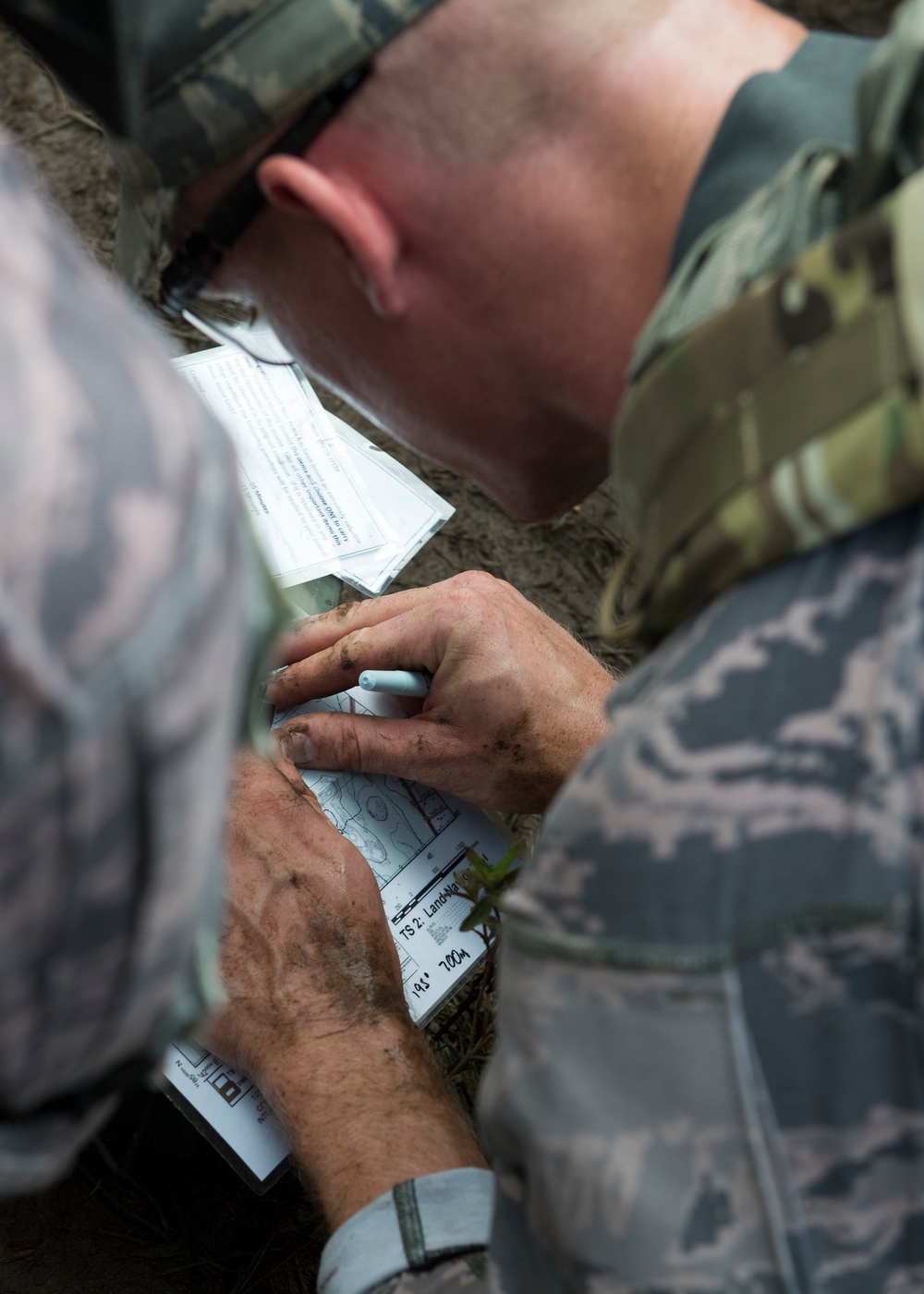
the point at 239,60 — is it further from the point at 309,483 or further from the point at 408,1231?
the point at 408,1231

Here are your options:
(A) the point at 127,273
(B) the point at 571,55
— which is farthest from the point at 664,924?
(A) the point at 127,273

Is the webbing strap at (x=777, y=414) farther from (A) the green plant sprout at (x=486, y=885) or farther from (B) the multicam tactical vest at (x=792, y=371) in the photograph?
(A) the green plant sprout at (x=486, y=885)

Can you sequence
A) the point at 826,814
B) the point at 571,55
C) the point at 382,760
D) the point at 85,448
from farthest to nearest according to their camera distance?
the point at 382,760
the point at 571,55
the point at 826,814
the point at 85,448

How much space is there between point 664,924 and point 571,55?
572 mm

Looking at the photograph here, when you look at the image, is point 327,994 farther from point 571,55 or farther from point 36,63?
point 36,63

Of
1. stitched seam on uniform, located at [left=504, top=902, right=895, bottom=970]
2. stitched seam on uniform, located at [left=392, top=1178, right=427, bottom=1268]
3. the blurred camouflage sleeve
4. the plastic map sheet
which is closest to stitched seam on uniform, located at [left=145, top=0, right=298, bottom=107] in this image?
the blurred camouflage sleeve

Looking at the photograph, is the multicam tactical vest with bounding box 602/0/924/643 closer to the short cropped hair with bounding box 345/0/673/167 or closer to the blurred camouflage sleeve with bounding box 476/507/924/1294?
the blurred camouflage sleeve with bounding box 476/507/924/1294

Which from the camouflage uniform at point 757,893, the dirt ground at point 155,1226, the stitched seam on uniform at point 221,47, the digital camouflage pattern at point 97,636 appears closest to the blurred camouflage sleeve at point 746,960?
the camouflage uniform at point 757,893

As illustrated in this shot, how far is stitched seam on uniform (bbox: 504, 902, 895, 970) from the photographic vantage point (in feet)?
1.78

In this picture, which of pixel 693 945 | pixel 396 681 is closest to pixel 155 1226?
pixel 396 681

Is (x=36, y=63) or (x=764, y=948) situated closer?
(x=764, y=948)

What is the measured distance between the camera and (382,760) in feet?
4.00

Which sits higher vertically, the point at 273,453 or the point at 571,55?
the point at 571,55

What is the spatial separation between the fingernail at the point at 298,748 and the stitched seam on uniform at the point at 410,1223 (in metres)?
0.47
